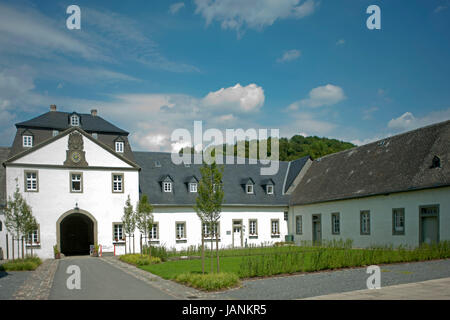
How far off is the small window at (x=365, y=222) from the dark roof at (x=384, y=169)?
4.01 feet

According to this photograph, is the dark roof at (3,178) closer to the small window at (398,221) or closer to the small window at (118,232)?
the small window at (118,232)

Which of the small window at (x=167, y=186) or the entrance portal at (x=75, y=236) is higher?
the small window at (x=167, y=186)

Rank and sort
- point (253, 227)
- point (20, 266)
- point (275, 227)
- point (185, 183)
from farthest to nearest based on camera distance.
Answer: point (275, 227), point (253, 227), point (185, 183), point (20, 266)

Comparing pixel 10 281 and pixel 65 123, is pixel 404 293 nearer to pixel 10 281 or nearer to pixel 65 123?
pixel 10 281

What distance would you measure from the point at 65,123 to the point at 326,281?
920 inches

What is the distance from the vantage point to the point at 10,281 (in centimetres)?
1591

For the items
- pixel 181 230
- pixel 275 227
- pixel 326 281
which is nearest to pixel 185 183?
pixel 181 230

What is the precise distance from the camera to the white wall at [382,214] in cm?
2178

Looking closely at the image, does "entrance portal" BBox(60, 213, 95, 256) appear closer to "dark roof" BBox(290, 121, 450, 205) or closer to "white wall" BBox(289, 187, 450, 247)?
"dark roof" BBox(290, 121, 450, 205)

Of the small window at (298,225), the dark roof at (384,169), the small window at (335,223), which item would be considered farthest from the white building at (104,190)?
the small window at (335,223)

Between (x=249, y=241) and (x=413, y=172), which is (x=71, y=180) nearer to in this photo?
(x=249, y=241)

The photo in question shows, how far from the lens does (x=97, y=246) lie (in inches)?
1150
